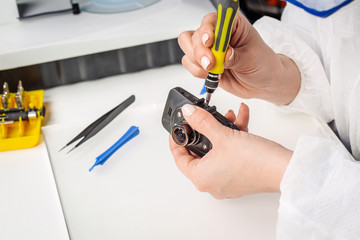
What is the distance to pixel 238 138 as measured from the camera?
0.57 m

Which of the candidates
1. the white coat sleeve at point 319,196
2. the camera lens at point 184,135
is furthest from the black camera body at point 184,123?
the white coat sleeve at point 319,196

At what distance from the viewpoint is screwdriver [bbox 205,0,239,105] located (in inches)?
21.3

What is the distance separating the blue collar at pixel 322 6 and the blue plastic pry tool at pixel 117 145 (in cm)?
39

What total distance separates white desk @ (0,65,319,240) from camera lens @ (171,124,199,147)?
0.09 meters

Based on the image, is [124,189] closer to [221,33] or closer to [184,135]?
[184,135]

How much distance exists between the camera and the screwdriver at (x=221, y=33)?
1.77 ft

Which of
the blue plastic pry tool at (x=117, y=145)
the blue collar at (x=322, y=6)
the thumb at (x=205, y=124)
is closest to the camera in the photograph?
the blue collar at (x=322, y=6)

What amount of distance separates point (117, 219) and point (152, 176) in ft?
0.33

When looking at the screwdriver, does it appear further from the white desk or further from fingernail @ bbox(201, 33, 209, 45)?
the white desk

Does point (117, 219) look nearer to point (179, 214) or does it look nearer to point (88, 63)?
point (179, 214)

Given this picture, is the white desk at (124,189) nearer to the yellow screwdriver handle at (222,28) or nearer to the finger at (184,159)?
the finger at (184,159)

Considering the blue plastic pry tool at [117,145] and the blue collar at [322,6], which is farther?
the blue plastic pry tool at [117,145]

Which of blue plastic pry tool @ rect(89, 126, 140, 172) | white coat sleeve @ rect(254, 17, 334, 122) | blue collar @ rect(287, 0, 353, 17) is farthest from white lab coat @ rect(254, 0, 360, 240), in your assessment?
blue plastic pry tool @ rect(89, 126, 140, 172)

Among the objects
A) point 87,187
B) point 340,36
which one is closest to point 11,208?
point 87,187
